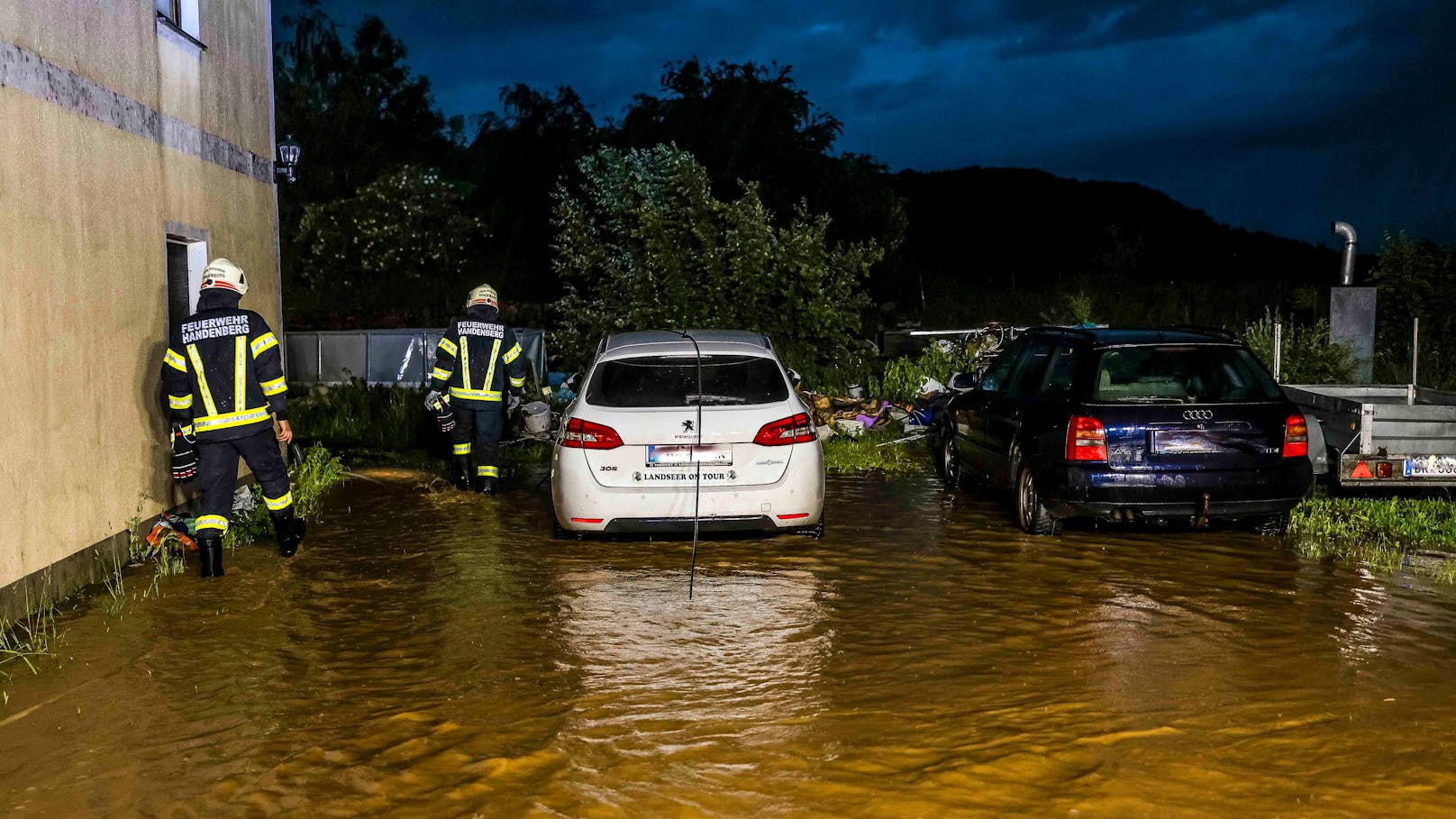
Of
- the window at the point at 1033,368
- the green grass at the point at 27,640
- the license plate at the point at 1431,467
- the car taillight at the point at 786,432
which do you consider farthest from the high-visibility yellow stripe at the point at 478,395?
the license plate at the point at 1431,467

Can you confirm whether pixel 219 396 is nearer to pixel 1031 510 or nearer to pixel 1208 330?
pixel 1031 510

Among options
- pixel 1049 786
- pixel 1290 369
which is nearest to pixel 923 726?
pixel 1049 786

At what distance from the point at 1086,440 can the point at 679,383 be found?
Answer: 9.39 ft

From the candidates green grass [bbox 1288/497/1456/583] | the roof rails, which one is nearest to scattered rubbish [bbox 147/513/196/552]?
the roof rails

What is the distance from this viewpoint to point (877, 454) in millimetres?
14711

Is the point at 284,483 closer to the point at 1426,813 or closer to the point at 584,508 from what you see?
the point at 584,508

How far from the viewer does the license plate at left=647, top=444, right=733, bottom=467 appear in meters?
8.68

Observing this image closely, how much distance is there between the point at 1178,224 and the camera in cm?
8288

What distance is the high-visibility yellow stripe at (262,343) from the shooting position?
839cm

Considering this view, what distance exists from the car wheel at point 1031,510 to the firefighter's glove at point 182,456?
19.4 ft

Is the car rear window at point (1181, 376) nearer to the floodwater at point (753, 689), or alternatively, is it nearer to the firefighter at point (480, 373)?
the floodwater at point (753, 689)

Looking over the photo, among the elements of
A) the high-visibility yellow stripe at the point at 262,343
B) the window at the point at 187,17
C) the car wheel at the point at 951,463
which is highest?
the window at the point at 187,17

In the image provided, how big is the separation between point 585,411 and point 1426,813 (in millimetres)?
5773

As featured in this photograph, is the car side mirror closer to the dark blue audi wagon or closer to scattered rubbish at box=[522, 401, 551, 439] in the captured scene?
the dark blue audi wagon
